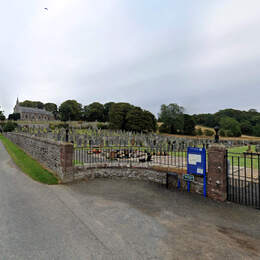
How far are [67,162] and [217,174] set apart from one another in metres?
6.22

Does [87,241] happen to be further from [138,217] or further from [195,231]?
[195,231]

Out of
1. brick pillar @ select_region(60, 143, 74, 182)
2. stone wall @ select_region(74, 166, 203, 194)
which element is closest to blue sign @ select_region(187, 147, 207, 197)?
stone wall @ select_region(74, 166, 203, 194)

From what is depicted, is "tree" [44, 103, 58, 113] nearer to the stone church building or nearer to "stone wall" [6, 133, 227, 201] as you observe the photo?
the stone church building

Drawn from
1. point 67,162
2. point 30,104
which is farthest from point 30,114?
point 67,162

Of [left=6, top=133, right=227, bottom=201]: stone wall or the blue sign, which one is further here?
the blue sign

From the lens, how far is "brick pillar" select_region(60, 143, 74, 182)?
7.69 m

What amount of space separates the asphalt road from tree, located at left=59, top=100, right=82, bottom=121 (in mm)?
85470

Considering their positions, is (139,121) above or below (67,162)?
above

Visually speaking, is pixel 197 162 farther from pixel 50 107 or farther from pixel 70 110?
pixel 50 107

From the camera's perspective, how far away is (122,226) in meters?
4.17

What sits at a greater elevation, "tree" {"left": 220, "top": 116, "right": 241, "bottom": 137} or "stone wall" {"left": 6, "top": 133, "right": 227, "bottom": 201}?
"tree" {"left": 220, "top": 116, "right": 241, "bottom": 137}

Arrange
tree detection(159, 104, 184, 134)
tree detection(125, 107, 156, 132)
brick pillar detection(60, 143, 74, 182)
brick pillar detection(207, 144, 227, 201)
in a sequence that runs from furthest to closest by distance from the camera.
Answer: tree detection(159, 104, 184, 134), tree detection(125, 107, 156, 132), brick pillar detection(60, 143, 74, 182), brick pillar detection(207, 144, 227, 201)

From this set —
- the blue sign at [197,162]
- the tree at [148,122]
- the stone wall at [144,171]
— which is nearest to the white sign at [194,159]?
the blue sign at [197,162]

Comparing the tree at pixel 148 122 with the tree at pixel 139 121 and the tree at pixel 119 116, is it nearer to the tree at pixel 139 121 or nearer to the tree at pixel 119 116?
the tree at pixel 139 121
